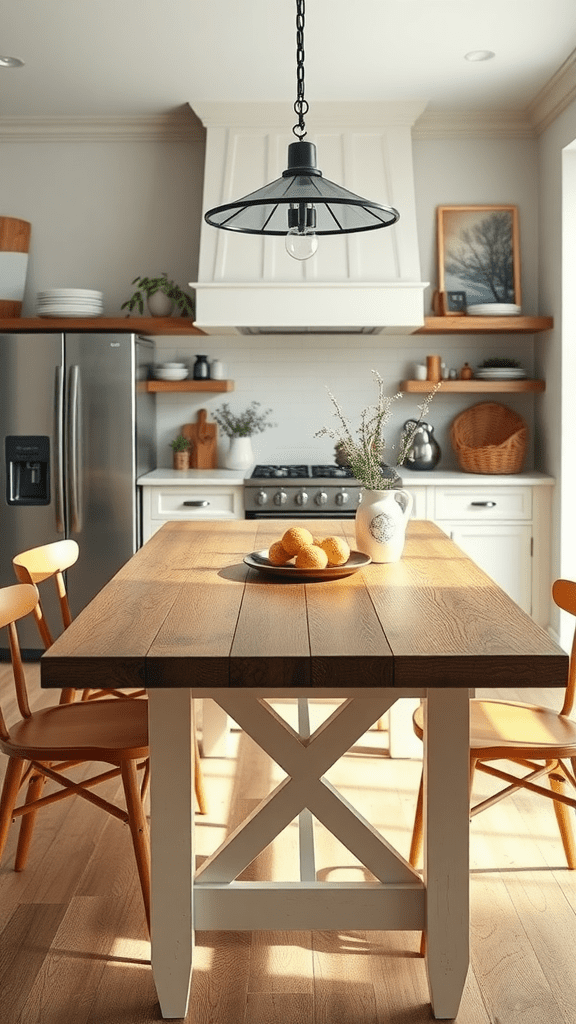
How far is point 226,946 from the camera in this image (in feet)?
7.96

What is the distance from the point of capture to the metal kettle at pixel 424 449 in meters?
5.50

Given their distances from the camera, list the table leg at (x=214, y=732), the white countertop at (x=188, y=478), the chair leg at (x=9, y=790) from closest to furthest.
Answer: the chair leg at (x=9, y=790) → the table leg at (x=214, y=732) → the white countertop at (x=188, y=478)

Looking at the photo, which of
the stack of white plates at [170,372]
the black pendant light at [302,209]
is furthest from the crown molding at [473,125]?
the black pendant light at [302,209]

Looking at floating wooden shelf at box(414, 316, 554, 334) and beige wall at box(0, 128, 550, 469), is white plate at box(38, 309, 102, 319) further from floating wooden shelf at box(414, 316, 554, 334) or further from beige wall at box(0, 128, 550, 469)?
floating wooden shelf at box(414, 316, 554, 334)

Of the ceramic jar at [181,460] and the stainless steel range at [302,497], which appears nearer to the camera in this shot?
the stainless steel range at [302,497]

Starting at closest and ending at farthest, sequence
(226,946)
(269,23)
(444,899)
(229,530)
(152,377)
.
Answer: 1. (444,899)
2. (226,946)
3. (229,530)
4. (269,23)
5. (152,377)

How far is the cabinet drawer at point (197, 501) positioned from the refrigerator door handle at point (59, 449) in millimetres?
468

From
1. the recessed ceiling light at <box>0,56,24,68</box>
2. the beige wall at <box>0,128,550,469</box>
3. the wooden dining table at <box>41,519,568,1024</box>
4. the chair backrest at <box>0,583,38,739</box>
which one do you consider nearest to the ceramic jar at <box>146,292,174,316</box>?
the beige wall at <box>0,128,550,469</box>

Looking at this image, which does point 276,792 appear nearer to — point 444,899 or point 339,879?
point 444,899

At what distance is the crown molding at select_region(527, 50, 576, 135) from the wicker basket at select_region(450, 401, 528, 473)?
155 centimetres

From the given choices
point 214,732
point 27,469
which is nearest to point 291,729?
point 214,732

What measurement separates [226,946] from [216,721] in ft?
4.45

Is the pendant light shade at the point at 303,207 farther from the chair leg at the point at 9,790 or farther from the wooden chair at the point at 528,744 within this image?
the chair leg at the point at 9,790

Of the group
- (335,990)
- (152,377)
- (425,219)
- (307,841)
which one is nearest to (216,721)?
(307,841)
